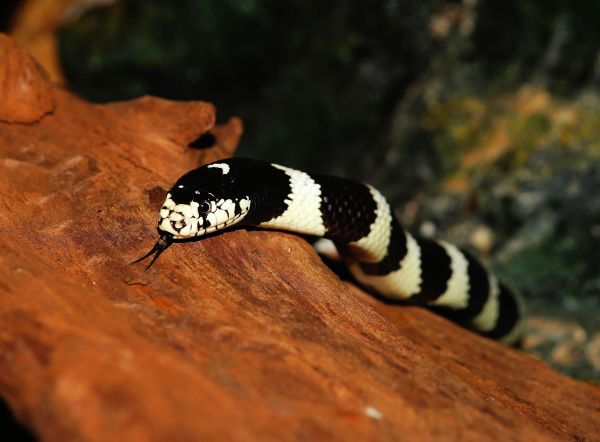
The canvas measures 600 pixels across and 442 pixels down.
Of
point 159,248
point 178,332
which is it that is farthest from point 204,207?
point 178,332

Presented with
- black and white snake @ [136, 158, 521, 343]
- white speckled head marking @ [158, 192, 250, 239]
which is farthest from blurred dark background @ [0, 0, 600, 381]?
white speckled head marking @ [158, 192, 250, 239]

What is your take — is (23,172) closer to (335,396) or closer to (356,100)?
(335,396)

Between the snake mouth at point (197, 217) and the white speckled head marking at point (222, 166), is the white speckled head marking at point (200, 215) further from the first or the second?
the white speckled head marking at point (222, 166)

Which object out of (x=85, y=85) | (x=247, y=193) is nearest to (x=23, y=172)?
(x=247, y=193)

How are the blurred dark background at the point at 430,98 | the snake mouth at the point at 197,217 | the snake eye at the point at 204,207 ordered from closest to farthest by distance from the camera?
the snake mouth at the point at 197,217
the snake eye at the point at 204,207
the blurred dark background at the point at 430,98

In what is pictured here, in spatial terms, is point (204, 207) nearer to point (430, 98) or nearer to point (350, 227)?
point (350, 227)

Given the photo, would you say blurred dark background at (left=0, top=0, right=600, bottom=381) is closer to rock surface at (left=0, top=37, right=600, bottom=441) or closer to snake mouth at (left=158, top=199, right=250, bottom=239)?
rock surface at (left=0, top=37, right=600, bottom=441)

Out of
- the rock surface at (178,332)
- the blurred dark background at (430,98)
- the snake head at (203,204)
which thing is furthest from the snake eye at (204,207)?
the blurred dark background at (430,98)
